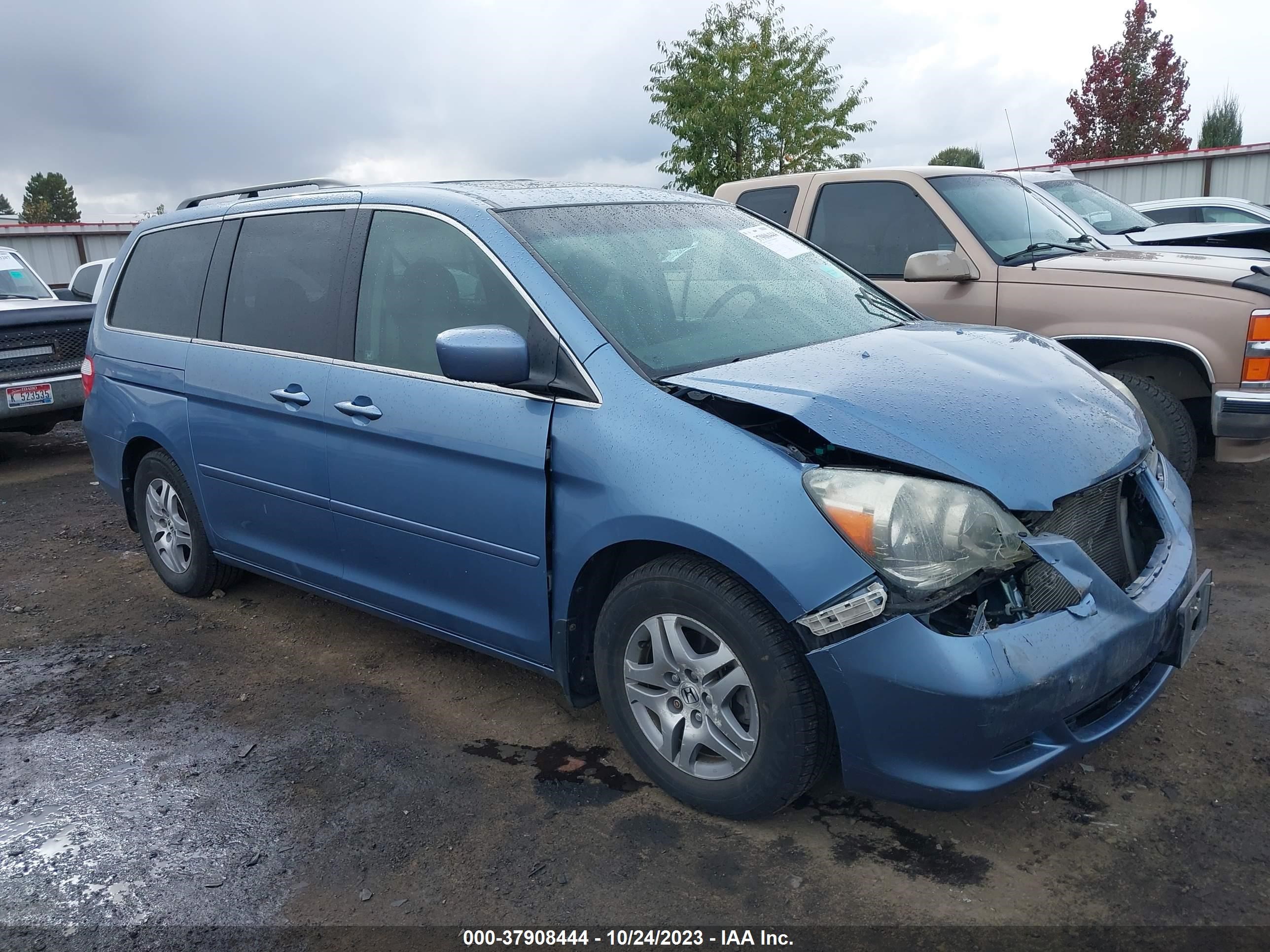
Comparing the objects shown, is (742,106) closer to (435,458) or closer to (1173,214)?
(1173,214)

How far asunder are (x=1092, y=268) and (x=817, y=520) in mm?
3800

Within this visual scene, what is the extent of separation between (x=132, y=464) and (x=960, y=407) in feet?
13.4

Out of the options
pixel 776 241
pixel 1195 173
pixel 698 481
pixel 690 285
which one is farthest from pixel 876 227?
pixel 1195 173

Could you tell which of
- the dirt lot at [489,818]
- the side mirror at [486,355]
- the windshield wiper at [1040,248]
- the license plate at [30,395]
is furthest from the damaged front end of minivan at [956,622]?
the license plate at [30,395]

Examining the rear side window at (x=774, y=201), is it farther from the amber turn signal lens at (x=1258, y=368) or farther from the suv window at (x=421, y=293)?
the suv window at (x=421, y=293)

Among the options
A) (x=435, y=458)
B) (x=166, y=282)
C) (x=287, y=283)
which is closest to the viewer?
(x=435, y=458)

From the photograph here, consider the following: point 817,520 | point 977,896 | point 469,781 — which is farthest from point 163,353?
point 977,896

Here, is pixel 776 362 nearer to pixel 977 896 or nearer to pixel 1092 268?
pixel 977 896

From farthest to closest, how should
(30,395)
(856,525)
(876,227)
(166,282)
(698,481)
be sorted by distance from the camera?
1. (30,395)
2. (876,227)
3. (166,282)
4. (698,481)
5. (856,525)

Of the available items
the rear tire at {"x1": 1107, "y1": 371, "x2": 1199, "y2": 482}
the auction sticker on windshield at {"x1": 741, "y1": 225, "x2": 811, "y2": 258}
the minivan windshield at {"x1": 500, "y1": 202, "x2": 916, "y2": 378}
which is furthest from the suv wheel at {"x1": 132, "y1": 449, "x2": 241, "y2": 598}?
the rear tire at {"x1": 1107, "y1": 371, "x2": 1199, "y2": 482}

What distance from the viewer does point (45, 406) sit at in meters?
8.19

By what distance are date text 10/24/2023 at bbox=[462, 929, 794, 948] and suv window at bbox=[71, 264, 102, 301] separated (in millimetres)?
8951

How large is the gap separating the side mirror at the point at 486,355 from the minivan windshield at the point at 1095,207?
21.3 ft

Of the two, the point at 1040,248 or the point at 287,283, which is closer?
the point at 287,283
